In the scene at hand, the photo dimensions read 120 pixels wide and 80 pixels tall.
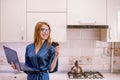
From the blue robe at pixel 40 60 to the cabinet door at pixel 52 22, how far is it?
1.24 ft

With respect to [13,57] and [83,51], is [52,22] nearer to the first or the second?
[83,51]

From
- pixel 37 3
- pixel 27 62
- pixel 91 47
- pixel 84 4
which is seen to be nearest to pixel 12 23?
pixel 37 3

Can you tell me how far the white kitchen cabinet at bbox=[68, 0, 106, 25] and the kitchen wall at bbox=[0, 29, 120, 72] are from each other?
0.35 metres

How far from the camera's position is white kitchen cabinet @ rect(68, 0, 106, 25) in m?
2.63

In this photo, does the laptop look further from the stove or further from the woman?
the stove

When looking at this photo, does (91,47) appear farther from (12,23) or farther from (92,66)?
(12,23)

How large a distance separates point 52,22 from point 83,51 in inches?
25.6

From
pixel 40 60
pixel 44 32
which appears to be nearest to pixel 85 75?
pixel 40 60

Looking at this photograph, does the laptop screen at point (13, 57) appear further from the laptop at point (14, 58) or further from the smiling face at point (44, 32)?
the smiling face at point (44, 32)

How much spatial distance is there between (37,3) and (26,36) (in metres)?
0.42

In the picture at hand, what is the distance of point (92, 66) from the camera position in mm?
2990

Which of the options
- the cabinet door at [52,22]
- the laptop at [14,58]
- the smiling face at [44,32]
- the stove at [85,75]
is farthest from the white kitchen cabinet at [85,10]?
the laptop at [14,58]

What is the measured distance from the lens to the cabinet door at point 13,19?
2623 mm

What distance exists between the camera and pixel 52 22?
2635 millimetres
